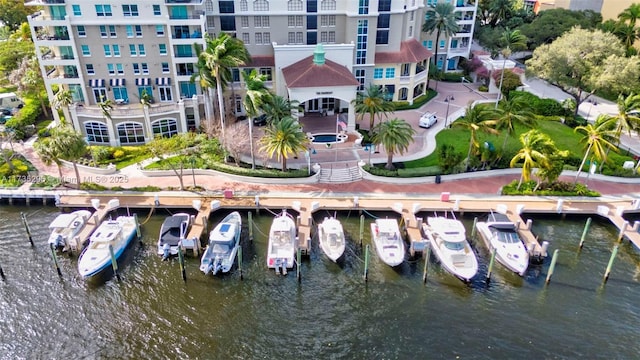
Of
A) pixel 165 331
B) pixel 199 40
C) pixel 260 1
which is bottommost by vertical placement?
pixel 165 331

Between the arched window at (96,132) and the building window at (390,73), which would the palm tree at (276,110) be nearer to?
the arched window at (96,132)

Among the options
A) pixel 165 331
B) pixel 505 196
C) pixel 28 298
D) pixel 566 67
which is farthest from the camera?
pixel 566 67

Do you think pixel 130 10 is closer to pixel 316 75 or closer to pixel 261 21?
pixel 261 21

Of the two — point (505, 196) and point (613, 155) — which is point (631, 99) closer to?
point (613, 155)

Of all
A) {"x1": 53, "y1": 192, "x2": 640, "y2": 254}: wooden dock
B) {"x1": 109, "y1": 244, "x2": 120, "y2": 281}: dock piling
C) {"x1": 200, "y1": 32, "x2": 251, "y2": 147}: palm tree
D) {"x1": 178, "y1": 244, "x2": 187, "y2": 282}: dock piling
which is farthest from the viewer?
{"x1": 200, "y1": 32, "x2": 251, "y2": 147}: palm tree

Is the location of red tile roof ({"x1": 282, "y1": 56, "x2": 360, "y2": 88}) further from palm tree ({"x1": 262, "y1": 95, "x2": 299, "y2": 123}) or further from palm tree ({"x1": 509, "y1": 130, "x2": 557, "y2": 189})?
palm tree ({"x1": 509, "y1": 130, "x2": 557, "y2": 189})

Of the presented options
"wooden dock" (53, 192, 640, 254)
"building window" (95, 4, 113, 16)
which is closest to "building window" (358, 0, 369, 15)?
"wooden dock" (53, 192, 640, 254)

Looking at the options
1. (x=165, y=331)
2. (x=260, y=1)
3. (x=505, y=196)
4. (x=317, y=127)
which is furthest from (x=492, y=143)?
(x=165, y=331)
